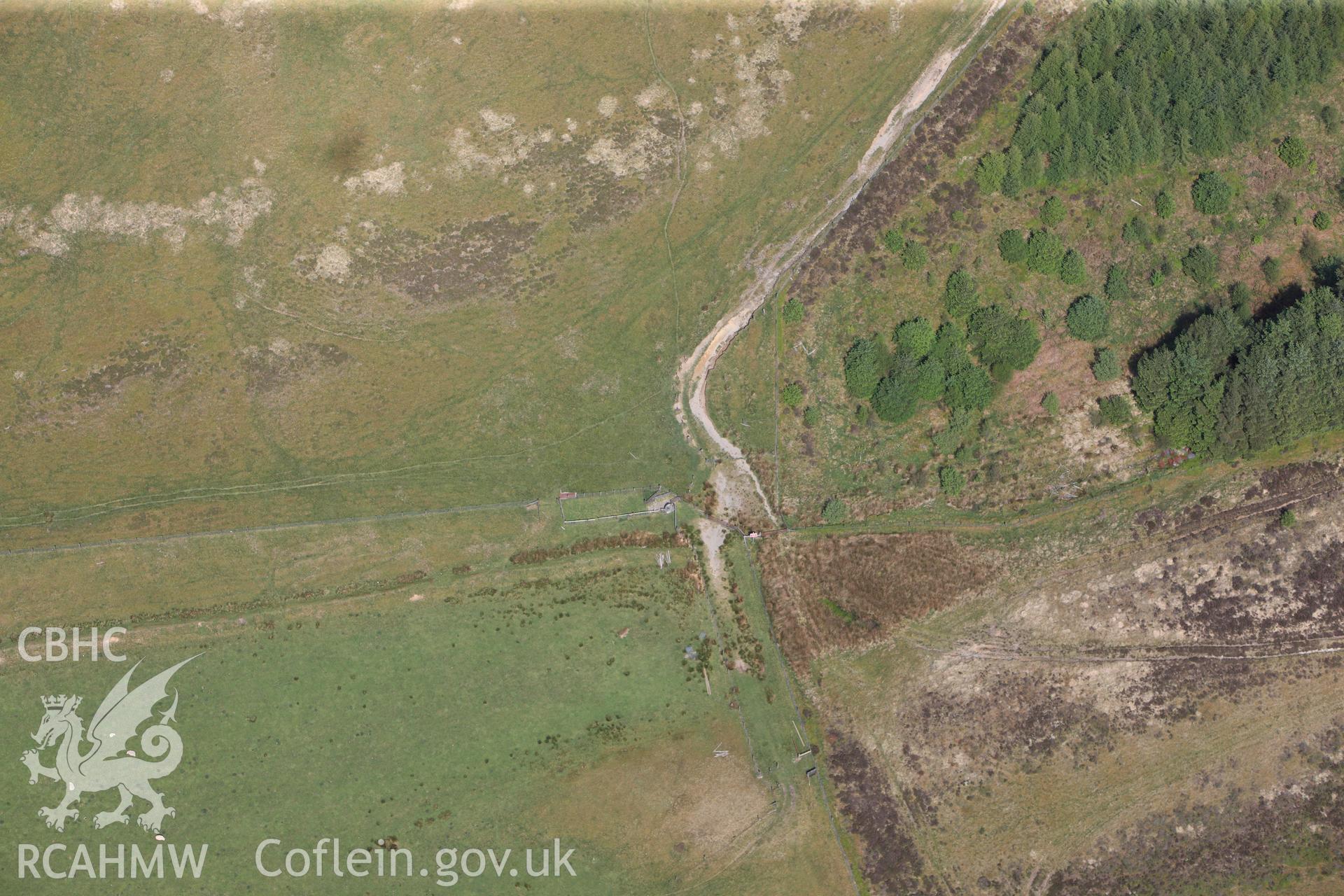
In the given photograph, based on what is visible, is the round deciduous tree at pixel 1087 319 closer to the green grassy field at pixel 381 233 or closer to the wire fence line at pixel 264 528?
the green grassy field at pixel 381 233

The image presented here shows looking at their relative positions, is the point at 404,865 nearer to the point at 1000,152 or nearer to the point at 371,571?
the point at 371,571

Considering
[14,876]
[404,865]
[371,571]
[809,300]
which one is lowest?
[404,865]

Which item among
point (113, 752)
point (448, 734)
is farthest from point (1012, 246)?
point (113, 752)

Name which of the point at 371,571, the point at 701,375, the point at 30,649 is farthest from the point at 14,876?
the point at 701,375

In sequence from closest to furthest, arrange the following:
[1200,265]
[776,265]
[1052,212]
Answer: [1200,265] < [1052,212] < [776,265]

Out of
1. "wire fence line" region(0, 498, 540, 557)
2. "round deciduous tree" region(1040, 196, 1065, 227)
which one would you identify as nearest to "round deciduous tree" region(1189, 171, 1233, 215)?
"round deciduous tree" region(1040, 196, 1065, 227)

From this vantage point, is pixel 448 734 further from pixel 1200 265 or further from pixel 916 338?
pixel 1200 265

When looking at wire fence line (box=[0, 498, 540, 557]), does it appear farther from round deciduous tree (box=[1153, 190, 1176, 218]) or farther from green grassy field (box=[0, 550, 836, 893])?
round deciduous tree (box=[1153, 190, 1176, 218])

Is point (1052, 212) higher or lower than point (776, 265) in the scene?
lower
